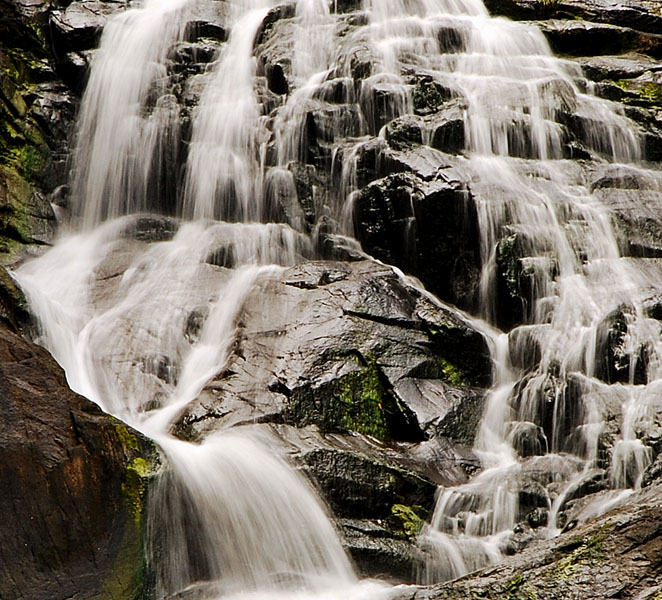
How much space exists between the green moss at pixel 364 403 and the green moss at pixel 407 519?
1096mm

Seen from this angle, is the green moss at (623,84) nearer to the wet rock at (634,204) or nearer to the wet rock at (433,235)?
the wet rock at (634,204)

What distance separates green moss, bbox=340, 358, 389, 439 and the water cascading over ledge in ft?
0.08

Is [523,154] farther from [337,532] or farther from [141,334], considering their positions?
[337,532]

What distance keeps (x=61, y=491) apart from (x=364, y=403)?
3.55 metres

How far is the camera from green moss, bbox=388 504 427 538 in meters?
6.39

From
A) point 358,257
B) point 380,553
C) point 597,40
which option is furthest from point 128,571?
point 597,40

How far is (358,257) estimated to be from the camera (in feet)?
32.8

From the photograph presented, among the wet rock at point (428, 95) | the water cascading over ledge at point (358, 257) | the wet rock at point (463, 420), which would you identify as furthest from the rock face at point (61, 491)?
the wet rock at point (428, 95)

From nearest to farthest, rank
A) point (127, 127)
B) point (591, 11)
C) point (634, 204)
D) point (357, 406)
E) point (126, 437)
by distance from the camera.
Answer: point (126, 437) → point (357, 406) → point (634, 204) → point (127, 127) → point (591, 11)

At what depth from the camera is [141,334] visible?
8336mm

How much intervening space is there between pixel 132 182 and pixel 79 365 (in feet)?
14.3

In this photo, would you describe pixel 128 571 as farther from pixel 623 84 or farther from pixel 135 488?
pixel 623 84

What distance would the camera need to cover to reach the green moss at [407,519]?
252 inches

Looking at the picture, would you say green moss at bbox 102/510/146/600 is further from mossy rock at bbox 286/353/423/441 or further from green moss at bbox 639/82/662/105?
green moss at bbox 639/82/662/105
